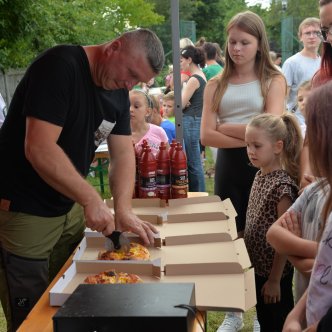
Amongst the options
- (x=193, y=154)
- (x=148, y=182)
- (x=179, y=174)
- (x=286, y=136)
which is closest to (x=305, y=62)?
(x=193, y=154)

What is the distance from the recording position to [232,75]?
3439 millimetres

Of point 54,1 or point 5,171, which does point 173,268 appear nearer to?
point 5,171

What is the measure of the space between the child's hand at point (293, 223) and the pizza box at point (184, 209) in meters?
0.52

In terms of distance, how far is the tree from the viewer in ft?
33.9

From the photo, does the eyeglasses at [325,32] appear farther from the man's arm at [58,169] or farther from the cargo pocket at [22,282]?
the cargo pocket at [22,282]

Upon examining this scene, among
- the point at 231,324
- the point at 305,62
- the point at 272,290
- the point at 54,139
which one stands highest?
the point at 305,62

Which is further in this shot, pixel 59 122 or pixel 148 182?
pixel 148 182

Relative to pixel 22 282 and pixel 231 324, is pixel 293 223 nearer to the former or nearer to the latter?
pixel 22 282

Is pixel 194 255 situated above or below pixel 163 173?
below

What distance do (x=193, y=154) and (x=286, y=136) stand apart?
10.6 ft

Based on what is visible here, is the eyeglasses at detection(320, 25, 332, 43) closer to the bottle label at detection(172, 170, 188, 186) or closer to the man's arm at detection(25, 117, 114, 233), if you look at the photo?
the bottle label at detection(172, 170, 188, 186)

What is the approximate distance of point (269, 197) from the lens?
2.67m

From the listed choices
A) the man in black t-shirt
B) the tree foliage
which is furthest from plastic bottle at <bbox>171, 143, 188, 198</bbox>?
the tree foliage

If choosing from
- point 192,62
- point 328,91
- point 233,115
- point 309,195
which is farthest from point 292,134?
point 192,62
